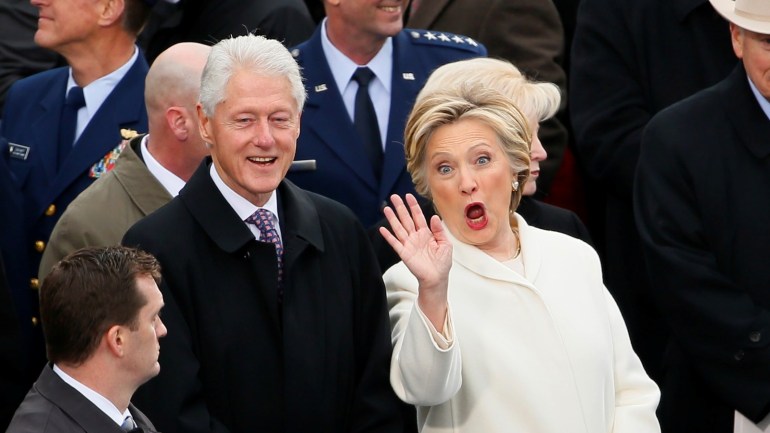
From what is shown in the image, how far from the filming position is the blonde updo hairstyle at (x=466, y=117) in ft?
17.0

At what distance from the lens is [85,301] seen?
4289 millimetres

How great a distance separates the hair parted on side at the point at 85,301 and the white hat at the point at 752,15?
260 centimetres

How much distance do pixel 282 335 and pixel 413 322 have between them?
45 centimetres

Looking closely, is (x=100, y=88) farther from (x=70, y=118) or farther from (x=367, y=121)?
(x=367, y=121)

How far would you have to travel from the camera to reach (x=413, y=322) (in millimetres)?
4773

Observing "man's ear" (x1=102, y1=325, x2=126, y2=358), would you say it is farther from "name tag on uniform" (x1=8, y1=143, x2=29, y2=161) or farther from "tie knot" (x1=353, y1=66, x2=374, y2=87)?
"tie knot" (x1=353, y1=66, x2=374, y2=87)

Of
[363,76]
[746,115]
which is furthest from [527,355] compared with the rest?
[363,76]

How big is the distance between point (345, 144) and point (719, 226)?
1.50 meters

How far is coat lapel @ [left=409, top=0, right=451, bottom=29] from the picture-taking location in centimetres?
756

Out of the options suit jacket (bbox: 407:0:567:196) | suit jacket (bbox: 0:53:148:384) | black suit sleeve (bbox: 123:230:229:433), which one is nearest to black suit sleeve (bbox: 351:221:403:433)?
black suit sleeve (bbox: 123:230:229:433)

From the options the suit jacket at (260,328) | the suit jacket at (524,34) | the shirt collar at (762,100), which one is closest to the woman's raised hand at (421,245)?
the suit jacket at (260,328)

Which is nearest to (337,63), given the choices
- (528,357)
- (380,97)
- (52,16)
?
(380,97)

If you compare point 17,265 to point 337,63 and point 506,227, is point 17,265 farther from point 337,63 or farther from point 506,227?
point 506,227

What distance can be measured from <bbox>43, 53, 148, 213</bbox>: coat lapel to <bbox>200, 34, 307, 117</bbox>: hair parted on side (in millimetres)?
1330
